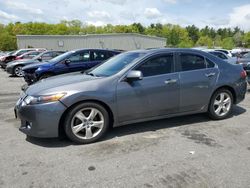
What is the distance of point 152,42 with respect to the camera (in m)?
46.0

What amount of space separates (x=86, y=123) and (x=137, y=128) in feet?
3.74

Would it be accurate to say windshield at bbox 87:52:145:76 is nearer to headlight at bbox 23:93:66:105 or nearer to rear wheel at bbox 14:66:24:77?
headlight at bbox 23:93:66:105

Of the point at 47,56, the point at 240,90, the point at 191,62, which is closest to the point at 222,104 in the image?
the point at 240,90

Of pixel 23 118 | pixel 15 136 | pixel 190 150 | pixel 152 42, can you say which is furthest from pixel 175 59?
pixel 152 42

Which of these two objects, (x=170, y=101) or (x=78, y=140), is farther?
(x=170, y=101)

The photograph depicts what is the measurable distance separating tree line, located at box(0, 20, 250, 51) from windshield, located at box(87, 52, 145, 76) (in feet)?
225

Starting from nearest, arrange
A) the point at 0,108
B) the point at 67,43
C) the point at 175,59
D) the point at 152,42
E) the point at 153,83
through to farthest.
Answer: the point at 153,83 → the point at 175,59 → the point at 0,108 → the point at 67,43 → the point at 152,42

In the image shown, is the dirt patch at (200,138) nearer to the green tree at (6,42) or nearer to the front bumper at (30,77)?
the front bumper at (30,77)

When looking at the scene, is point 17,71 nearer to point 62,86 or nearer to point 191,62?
point 62,86

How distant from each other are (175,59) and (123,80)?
1.21 meters

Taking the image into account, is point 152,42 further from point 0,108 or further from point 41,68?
point 0,108

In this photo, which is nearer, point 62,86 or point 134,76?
point 62,86

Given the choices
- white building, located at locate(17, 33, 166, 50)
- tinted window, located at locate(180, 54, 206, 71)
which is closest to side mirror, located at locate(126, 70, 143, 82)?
tinted window, located at locate(180, 54, 206, 71)

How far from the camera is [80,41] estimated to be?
129 feet
